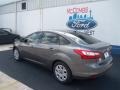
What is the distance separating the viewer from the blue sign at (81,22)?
31.0 ft

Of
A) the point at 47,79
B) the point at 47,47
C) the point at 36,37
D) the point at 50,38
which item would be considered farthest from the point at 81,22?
the point at 47,79

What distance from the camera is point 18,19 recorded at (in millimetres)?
15312

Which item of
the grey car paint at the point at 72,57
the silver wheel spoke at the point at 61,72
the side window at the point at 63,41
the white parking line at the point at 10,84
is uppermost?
the side window at the point at 63,41

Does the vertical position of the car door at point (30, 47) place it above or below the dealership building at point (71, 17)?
below

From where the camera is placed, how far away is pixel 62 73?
5.25 m

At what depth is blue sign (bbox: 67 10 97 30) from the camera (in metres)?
9.43

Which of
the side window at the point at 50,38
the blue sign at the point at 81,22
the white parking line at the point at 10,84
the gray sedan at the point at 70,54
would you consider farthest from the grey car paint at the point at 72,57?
the blue sign at the point at 81,22

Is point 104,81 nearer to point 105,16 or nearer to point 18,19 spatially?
point 105,16

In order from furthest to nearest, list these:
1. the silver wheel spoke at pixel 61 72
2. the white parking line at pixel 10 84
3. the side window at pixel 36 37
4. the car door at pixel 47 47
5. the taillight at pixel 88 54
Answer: the side window at pixel 36 37
the car door at pixel 47 47
the silver wheel spoke at pixel 61 72
the white parking line at pixel 10 84
the taillight at pixel 88 54

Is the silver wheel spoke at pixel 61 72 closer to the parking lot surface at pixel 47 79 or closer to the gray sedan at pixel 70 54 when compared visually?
the gray sedan at pixel 70 54

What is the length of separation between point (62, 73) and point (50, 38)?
1.21m

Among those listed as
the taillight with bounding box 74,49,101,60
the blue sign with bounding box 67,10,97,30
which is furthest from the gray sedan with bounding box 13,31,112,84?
the blue sign with bounding box 67,10,97,30

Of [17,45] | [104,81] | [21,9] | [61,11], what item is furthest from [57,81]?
[21,9]

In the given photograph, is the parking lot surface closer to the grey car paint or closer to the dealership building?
the grey car paint
